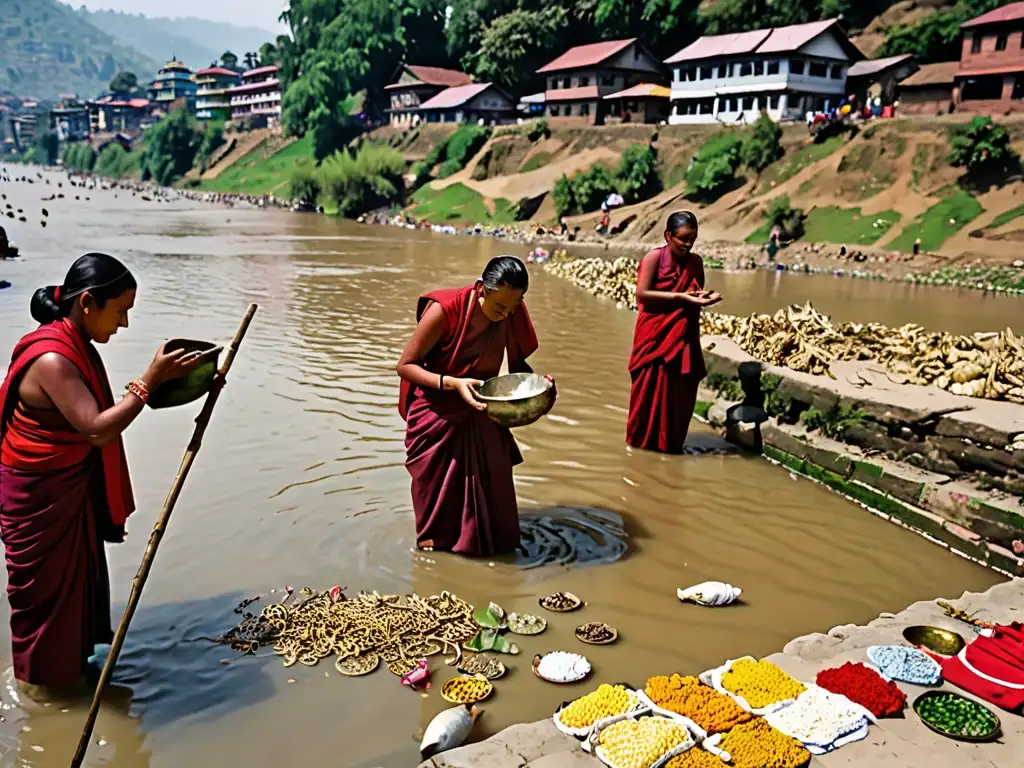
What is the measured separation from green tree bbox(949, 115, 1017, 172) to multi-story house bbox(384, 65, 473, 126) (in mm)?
40552

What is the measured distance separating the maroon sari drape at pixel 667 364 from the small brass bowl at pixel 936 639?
361 centimetres

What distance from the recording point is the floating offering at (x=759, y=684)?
3.65 meters

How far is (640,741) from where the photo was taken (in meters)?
3.31

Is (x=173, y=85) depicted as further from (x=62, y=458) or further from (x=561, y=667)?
(x=561, y=667)

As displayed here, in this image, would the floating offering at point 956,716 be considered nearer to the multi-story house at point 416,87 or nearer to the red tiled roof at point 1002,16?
the red tiled roof at point 1002,16

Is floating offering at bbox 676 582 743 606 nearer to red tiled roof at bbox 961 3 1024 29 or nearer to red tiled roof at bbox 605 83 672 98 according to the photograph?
red tiled roof at bbox 961 3 1024 29

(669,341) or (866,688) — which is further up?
(669,341)

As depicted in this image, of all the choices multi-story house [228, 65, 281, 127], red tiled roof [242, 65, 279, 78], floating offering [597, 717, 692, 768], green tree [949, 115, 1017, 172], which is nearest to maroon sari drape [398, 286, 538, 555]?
floating offering [597, 717, 692, 768]

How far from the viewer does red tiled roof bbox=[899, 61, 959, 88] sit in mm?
33984

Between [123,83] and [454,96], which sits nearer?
[454,96]

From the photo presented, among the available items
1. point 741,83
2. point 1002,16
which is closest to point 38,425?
point 1002,16

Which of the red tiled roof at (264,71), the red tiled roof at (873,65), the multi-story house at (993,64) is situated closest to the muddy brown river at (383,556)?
the multi-story house at (993,64)

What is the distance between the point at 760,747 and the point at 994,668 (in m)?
1.36

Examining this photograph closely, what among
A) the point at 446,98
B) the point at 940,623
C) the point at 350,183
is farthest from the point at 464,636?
the point at 446,98
